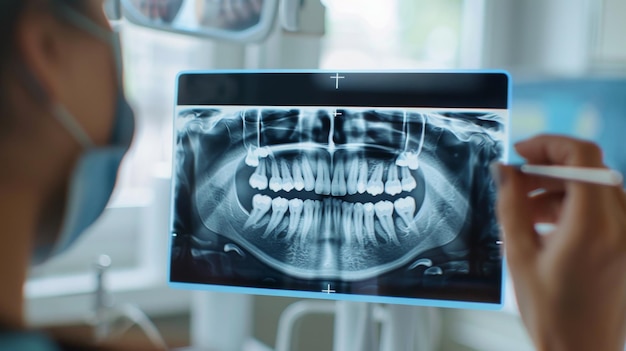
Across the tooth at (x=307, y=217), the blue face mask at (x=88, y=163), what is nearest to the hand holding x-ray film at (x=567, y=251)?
the tooth at (x=307, y=217)

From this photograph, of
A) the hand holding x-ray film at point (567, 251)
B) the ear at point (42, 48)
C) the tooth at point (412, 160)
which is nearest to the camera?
the ear at point (42, 48)

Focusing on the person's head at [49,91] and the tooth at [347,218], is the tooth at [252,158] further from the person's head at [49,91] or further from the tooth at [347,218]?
the person's head at [49,91]

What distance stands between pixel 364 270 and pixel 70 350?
37 centimetres

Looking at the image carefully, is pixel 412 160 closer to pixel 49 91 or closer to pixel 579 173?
pixel 579 173

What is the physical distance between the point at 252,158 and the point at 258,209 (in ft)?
0.20

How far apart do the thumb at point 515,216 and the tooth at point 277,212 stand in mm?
242

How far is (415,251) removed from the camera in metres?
0.71

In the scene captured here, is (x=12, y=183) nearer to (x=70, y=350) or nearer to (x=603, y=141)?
(x=70, y=350)

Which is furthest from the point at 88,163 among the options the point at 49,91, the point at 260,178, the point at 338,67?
the point at 338,67

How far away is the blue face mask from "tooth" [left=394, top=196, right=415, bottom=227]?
1.07 feet

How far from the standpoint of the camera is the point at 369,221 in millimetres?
723

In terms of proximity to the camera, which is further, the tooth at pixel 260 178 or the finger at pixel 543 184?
the tooth at pixel 260 178

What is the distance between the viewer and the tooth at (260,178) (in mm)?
749

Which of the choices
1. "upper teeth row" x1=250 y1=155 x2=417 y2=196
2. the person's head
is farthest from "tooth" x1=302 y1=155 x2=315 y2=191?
the person's head
